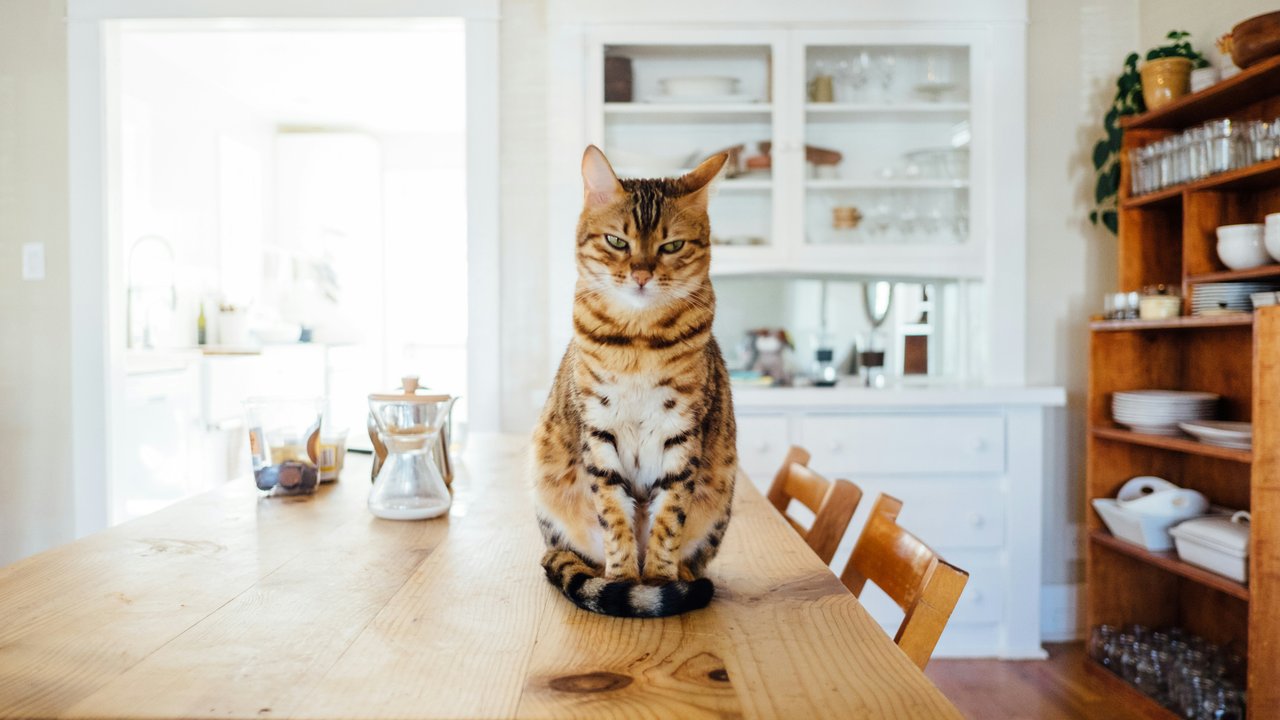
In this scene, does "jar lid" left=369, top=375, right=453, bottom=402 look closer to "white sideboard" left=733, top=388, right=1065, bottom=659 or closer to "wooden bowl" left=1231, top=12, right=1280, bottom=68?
"white sideboard" left=733, top=388, right=1065, bottom=659

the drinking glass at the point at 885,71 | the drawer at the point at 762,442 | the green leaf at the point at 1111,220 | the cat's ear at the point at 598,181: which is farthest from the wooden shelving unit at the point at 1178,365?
the cat's ear at the point at 598,181

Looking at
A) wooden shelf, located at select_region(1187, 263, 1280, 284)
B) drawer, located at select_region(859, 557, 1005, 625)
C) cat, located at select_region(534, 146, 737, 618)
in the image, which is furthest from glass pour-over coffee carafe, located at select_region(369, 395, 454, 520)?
wooden shelf, located at select_region(1187, 263, 1280, 284)

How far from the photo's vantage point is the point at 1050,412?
9.80ft

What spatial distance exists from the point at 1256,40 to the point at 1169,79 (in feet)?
1.34

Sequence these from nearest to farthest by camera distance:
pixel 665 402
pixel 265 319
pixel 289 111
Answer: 1. pixel 665 402
2. pixel 265 319
3. pixel 289 111

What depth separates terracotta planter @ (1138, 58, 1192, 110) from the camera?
250cm

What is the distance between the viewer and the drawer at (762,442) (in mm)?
2721

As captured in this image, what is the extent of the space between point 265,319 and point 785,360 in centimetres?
376

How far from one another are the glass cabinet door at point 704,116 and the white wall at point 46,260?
1958 mm

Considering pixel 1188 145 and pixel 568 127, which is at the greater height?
pixel 568 127

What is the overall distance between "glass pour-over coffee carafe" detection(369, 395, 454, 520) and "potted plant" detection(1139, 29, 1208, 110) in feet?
8.10

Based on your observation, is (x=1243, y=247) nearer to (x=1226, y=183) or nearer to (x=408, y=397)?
(x=1226, y=183)

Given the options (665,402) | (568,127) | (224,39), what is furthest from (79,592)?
(224,39)

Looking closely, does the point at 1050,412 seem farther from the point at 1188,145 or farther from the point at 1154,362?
the point at 1188,145
